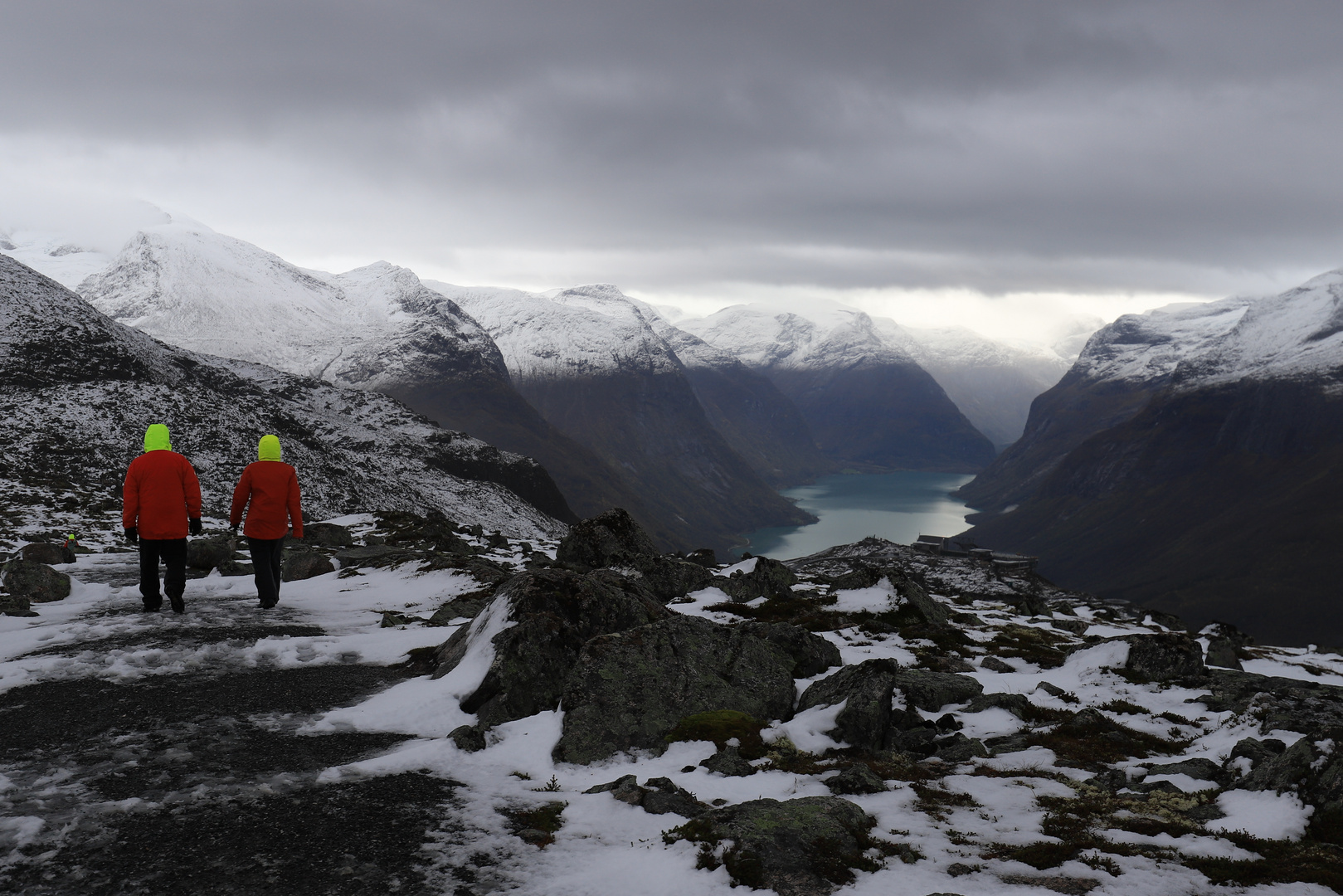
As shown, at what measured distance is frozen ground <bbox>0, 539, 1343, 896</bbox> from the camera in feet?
27.3

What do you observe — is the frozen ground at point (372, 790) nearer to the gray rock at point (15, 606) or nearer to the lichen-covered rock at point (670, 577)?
the gray rock at point (15, 606)

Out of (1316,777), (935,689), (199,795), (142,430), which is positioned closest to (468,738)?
(199,795)

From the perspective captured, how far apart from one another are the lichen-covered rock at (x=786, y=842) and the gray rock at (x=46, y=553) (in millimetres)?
29119

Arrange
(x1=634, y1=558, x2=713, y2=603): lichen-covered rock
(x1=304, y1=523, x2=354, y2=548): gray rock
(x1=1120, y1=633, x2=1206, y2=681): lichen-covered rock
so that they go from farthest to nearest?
(x1=304, y1=523, x2=354, y2=548): gray rock, (x1=634, y1=558, x2=713, y2=603): lichen-covered rock, (x1=1120, y1=633, x2=1206, y2=681): lichen-covered rock

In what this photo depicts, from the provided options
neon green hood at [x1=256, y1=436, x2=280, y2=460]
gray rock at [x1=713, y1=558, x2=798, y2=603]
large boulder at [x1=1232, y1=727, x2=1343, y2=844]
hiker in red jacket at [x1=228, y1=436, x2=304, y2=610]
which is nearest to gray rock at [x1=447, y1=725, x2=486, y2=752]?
hiker in red jacket at [x1=228, y1=436, x2=304, y2=610]

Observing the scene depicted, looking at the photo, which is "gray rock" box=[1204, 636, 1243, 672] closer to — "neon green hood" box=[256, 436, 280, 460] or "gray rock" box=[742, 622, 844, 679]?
"gray rock" box=[742, 622, 844, 679]

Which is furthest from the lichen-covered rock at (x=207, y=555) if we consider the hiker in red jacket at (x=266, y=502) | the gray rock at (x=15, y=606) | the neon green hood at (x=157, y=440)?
the neon green hood at (x=157, y=440)

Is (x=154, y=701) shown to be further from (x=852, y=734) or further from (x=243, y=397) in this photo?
(x=243, y=397)

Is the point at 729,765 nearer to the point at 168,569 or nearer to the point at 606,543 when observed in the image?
the point at 168,569

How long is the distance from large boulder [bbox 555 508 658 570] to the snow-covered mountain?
2738cm

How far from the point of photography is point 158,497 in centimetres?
1780

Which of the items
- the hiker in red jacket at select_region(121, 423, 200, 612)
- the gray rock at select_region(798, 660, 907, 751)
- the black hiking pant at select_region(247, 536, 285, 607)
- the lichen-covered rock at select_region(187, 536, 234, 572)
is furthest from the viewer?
the lichen-covered rock at select_region(187, 536, 234, 572)

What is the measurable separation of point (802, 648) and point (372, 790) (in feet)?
38.4

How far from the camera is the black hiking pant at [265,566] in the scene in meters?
20.3
